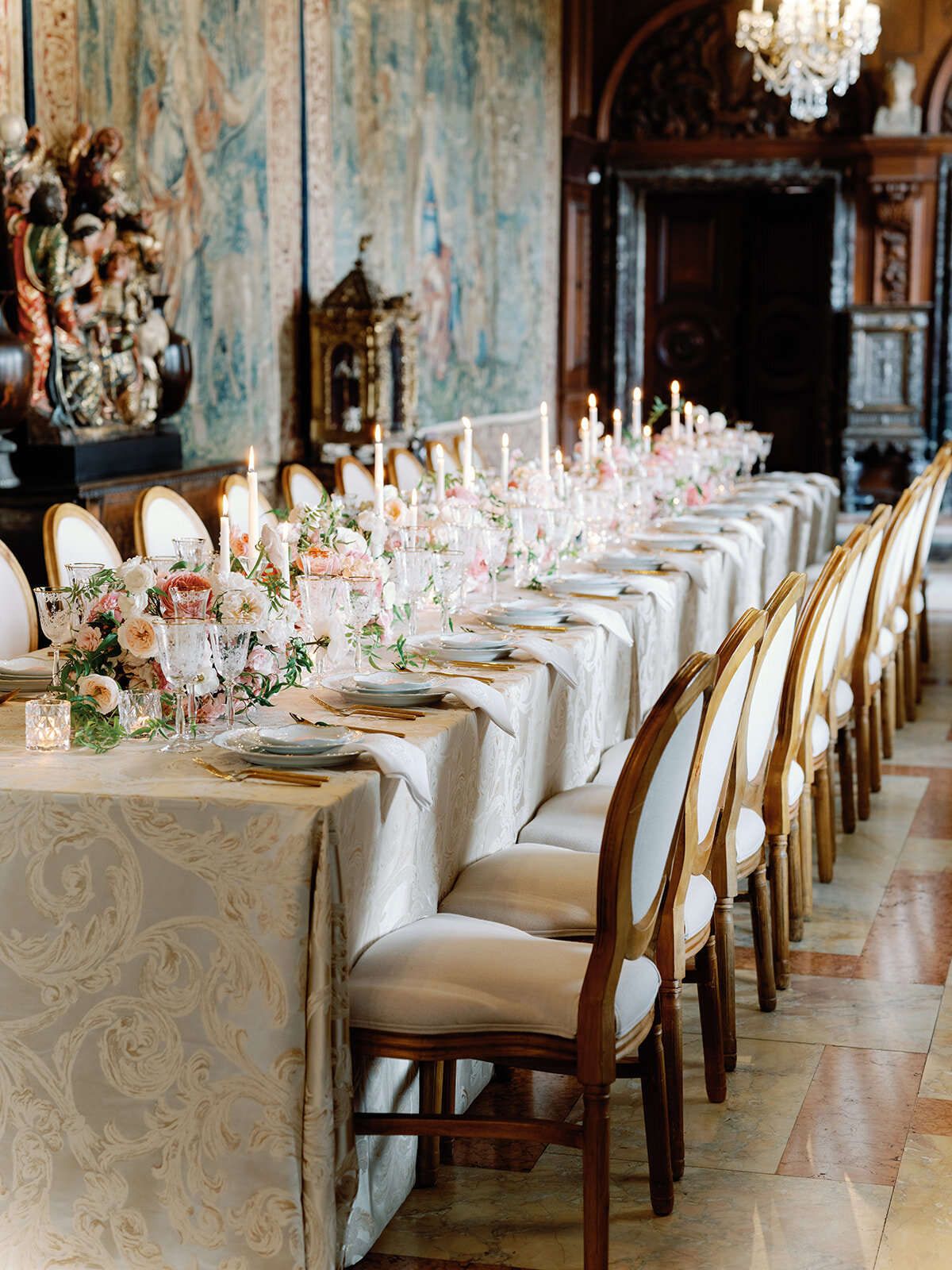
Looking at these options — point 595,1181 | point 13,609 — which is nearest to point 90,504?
point 13,609

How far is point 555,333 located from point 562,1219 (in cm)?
1171

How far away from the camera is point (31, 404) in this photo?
6.32 m

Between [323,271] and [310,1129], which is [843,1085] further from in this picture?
[323,271]

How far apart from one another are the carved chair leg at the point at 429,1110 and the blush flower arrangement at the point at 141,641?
76 centimetres

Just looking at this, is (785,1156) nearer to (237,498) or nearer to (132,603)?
(132,603)

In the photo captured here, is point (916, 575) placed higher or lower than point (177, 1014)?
higher

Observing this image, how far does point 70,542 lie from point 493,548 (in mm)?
1334

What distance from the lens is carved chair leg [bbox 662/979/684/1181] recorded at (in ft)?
9.65

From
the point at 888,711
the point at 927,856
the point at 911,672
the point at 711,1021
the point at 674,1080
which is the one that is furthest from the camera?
the point at 911,672

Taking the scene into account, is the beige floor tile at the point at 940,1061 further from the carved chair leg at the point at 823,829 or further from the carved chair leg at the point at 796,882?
the carved chair leg at the point at 823,829

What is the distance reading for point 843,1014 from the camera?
3758 mm

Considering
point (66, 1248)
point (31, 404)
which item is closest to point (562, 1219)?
point (66, 1248)

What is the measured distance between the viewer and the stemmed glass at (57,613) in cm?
290

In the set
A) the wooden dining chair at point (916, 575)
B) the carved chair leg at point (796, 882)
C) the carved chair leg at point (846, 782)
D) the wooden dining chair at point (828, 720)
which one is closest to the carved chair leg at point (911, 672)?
the wooden dining chair at point (916, 575)
